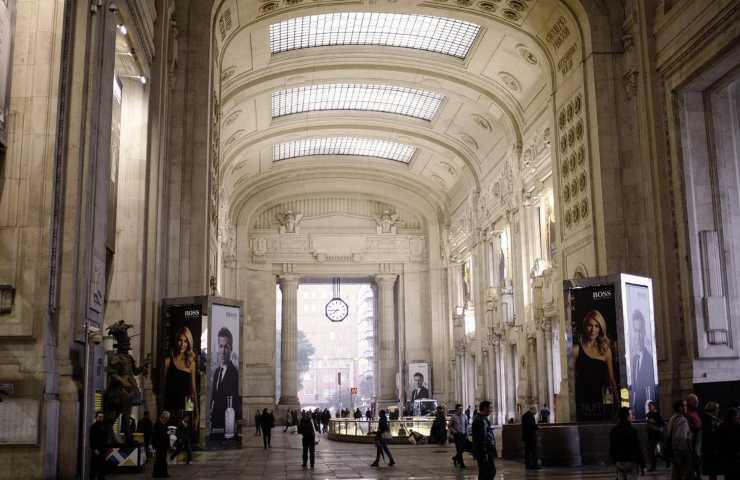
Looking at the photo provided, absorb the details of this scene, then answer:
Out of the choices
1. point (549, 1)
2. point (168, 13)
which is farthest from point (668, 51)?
point (168, 13)

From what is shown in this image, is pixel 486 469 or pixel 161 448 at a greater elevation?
pixel 161 448

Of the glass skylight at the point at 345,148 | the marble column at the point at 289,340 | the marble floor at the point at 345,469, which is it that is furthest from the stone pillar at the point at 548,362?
the marble column at the point at 289,340

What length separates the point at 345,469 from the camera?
46.6 ft

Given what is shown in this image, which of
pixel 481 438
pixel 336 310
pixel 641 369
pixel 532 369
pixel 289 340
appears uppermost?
pixel 336 310

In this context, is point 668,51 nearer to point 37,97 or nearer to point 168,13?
point 168,13

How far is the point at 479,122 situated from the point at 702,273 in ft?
50.9

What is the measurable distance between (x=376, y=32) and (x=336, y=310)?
17.2m

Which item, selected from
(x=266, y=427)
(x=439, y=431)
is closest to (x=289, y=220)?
(x=266, y=427)

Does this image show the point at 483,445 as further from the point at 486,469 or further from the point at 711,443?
the point at 711,443

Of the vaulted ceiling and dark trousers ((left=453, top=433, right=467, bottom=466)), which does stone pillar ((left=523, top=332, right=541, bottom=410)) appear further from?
dark trousers ((left=453, top=433, right=467, bottom=466))

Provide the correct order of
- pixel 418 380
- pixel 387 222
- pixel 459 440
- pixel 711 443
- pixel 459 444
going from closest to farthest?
pixel 711 443 → pixel 459 440 → pixel 459 444 → pixel 418 380 → pixel 387 222

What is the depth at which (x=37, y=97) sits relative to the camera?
405 inches

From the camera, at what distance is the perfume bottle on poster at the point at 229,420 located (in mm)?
16750

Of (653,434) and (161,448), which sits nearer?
(161,448)
